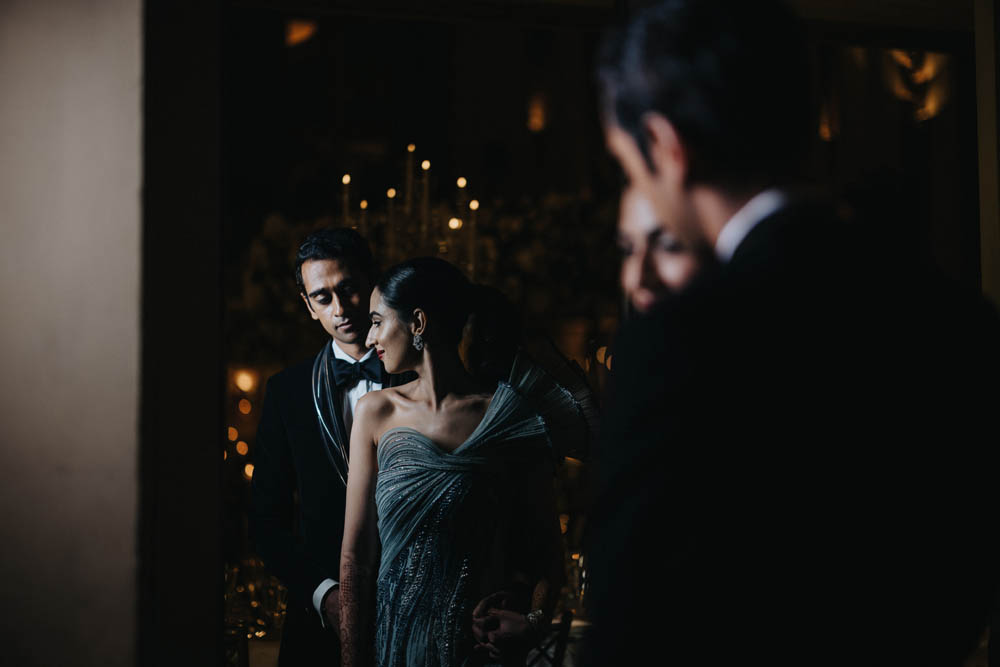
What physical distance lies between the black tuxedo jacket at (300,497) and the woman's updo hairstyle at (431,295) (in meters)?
0.25

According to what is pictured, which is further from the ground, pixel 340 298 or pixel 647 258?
pixel 340 298

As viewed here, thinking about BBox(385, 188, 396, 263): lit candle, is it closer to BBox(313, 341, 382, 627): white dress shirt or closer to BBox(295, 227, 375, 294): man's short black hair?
BBox(295, 227, 375, 294): man's short black hair

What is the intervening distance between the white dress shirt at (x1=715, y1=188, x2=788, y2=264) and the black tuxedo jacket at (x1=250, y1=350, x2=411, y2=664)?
1.67 m

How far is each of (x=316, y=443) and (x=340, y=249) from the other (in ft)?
1.70

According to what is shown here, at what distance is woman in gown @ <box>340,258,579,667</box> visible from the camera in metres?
2.06

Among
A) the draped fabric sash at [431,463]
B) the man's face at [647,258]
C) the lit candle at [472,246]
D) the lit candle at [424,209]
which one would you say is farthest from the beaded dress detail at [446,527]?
the lit candle at [424,209]

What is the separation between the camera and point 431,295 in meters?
2.21

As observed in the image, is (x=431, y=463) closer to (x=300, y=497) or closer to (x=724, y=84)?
(x=300, y=497)

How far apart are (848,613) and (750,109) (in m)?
0.40

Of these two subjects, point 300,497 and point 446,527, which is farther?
point 300,497

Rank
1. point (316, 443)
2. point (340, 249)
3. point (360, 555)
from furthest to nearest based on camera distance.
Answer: point (340, 249) < point (316, 443) < point (360, 555)

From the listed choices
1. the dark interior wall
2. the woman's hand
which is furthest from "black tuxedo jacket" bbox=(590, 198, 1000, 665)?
the dark interior wall

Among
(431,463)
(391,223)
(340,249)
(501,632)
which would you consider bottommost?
(501,632)

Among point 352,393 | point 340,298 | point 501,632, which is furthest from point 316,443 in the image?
point 501,632
